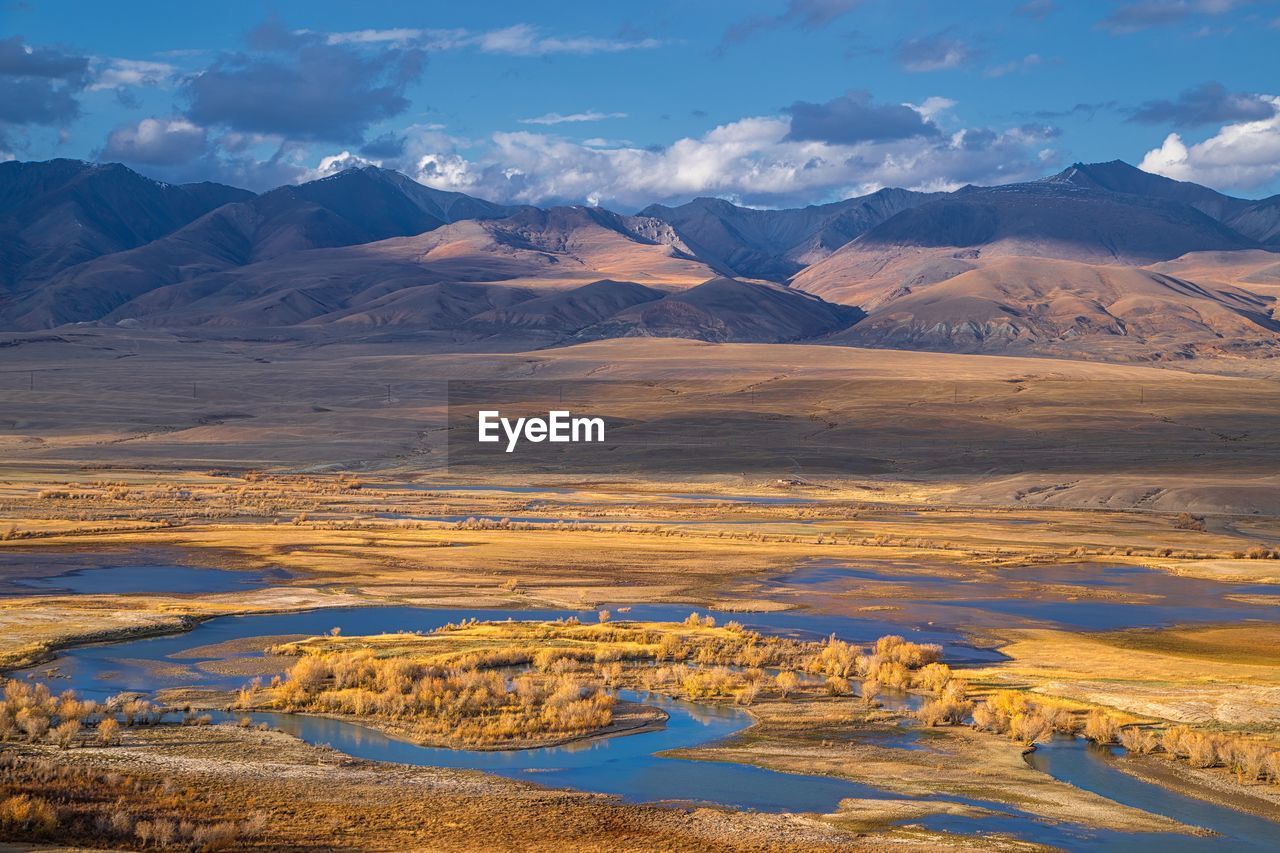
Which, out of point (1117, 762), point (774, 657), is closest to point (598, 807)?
point (1117, 762)

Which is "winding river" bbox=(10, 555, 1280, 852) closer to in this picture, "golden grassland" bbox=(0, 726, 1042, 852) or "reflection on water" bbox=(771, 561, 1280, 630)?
"golden grassland" bbox=(0, 726, 1042, 852)

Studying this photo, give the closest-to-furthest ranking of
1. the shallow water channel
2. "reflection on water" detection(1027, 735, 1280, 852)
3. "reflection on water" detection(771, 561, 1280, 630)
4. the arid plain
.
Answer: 1. "reflection on water" detection(1027, 735, 1280, 852)
2. the shallow water channel
3. the arid plain
4. "reflection on water" detection(771, 561, 1280, 630)

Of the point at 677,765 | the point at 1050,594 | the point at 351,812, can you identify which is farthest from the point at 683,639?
the point at 1050,594

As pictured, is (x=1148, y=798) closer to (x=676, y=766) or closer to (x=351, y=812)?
(x=676, y=766)

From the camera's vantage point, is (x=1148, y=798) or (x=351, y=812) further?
(x=1148, y=798)

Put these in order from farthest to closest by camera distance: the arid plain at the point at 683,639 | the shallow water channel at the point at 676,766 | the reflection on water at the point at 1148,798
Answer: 1. the arid plain at the point at 683,639
2. the shallow water channel at the point at 676,766
3. the reflection on water at the point at 1148,798

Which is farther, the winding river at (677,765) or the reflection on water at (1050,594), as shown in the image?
the reflection on water at (1050,594)

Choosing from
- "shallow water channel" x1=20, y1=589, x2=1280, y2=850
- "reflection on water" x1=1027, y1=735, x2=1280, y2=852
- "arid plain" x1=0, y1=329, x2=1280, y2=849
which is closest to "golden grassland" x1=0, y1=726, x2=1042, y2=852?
"arid plain" x1=0, y1=329, x2=1280, y2=849

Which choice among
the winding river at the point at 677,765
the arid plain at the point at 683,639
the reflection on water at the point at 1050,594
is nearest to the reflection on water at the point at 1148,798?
the winding river at the point at 677,765

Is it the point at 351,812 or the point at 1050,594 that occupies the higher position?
the point at 351,812

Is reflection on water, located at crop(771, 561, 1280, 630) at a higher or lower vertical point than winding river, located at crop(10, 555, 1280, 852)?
lower

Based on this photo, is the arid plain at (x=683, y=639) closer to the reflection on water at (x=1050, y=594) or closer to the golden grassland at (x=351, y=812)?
the golden grassland at (x=351, y=812)
